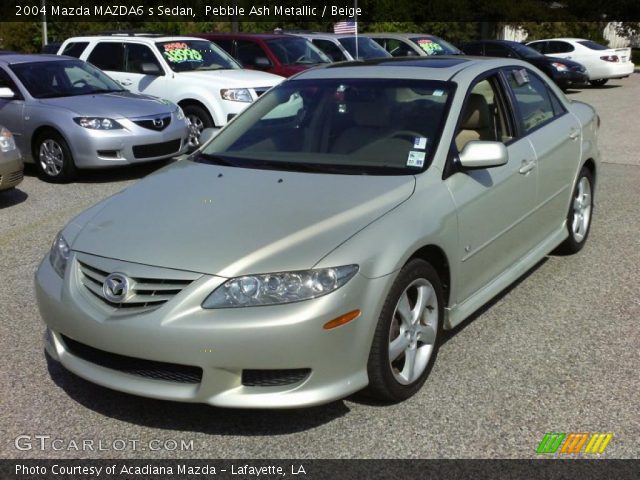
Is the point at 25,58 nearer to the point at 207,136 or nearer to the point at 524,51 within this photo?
the point at 207,136

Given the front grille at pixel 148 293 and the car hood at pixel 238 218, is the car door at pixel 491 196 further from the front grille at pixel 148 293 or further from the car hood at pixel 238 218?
the front grille at pixel 148 293

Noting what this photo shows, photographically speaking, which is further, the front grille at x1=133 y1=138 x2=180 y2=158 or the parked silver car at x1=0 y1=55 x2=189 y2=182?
the front grille at x1=133 y1=138 x2=180 y2=158

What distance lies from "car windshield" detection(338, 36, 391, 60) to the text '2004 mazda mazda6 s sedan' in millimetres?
12454

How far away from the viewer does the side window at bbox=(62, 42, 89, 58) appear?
1303 centimetres

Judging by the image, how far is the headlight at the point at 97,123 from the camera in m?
9.38

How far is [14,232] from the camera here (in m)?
7.19

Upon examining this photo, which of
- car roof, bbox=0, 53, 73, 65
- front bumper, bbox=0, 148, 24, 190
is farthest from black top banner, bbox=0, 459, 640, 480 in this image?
car roof, bbox=0, 53, 73, 65

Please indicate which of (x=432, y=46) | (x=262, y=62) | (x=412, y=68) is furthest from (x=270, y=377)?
(x=432, y=46)

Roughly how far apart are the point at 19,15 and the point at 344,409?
105ft

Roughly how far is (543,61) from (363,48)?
684 centimetres

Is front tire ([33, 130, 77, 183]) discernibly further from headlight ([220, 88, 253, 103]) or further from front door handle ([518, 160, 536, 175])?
front door handle ([518, 160, 536, 175])

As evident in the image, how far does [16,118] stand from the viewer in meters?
9.77

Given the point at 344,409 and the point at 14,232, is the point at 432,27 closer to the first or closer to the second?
the point at 14,232

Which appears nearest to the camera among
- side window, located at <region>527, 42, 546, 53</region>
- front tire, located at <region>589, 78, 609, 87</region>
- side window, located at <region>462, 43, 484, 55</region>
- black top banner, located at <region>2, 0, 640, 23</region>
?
side window, located at <region>462, 43, 484, 55</region>
